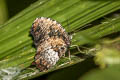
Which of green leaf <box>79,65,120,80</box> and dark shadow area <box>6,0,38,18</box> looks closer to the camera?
green leaf <box>79,65,120,80</box>

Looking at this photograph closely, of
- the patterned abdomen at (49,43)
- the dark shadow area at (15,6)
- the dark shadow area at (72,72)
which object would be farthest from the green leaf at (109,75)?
the dark shadow area at (15,6)

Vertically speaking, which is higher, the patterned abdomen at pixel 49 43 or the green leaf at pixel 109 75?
the patterned abdomen at pixel 49 43

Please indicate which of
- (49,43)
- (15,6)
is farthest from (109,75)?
(15,6)

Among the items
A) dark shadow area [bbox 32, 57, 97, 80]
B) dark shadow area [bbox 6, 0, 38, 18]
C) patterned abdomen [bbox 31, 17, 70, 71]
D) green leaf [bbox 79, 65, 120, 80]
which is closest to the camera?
green leaf [bbox 79, 65, 120, 80]

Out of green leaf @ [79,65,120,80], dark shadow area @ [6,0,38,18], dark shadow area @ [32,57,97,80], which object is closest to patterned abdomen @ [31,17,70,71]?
dark shadow area @ [32,57,97,80]

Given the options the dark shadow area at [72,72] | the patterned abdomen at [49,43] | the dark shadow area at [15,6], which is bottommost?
the dark shadow area at [72,72]

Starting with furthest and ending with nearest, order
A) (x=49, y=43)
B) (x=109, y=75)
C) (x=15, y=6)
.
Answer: (x=15, y=6) → (x=49, y=43) → (x=109, y=75)

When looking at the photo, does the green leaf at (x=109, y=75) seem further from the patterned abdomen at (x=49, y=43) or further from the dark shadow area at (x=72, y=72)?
the dark shadow area at (x=72, y=72)

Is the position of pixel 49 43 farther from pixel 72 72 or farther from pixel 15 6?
pixel 15 6

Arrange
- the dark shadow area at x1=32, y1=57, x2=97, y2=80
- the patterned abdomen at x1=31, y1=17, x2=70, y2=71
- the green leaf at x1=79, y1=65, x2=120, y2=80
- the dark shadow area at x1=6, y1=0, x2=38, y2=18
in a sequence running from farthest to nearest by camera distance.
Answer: the dark shadow area at x1=6, y1=0, x2=38, y2=18
the dark shadow area at x1=32, y1=57, x2=97, y2=80
the patterned abdomen at x1=31, y1=17, x2=70, y2=71
the green leaf at x1=79, y1=65, x2=120, y2=80

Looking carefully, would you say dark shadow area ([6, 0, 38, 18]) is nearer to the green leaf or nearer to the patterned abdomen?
the patterned abdomen

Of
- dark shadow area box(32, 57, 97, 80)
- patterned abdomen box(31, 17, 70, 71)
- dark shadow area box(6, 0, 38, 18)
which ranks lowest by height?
dark shadow area box(32, 57, 97, 80)
